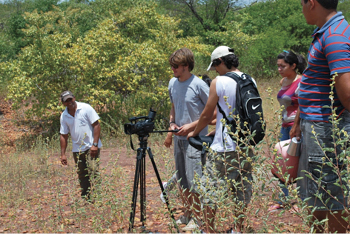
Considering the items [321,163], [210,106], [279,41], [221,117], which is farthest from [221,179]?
[279,41]

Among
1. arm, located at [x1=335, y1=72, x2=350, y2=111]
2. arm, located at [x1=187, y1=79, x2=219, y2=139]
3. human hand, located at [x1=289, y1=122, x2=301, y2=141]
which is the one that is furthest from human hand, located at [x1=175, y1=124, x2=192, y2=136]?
arm, located at [x1=335, y1=72, x2=350, y2=111]

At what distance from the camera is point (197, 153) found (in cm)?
385

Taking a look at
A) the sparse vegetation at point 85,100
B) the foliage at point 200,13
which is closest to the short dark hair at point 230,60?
the sparse vegetation at point 85,100

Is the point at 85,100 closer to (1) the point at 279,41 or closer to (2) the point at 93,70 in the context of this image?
(2) the point at 93,70

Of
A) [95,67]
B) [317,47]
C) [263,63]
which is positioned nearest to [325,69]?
[317,47]

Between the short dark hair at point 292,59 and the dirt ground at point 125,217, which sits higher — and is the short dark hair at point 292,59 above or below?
above

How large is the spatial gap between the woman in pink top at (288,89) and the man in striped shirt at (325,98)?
1927 mm

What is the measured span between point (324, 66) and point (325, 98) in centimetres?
21

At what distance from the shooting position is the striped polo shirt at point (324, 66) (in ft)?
7.75

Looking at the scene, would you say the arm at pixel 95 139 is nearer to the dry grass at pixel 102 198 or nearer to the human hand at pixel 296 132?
the dry grass at pixel 102 198

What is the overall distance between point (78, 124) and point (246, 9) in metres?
25.5

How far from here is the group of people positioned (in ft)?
7.86

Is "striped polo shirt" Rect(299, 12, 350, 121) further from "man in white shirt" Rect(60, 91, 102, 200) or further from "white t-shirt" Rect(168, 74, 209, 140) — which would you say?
"man in white shirt" Rect(60, 91, 102, 200)

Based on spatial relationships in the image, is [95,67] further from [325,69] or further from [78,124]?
[325,69]
